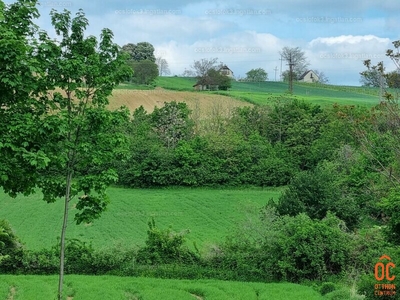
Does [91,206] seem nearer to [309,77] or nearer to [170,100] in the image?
[170,100]

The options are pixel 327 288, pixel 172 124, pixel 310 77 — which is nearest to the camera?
pixel 327 288

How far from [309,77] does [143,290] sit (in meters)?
119

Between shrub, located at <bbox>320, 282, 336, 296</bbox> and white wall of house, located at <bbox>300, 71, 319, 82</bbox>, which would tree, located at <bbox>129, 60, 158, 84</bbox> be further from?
shrub, located at <bbox>320, 282, 336, 296</bbox>

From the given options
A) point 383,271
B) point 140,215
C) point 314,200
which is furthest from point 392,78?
point 140,215

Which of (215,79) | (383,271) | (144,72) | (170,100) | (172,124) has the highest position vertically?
(144,72)

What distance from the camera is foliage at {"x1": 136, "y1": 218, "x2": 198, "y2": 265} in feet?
77.6

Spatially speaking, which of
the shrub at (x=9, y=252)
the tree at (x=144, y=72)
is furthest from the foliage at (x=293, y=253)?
the tree at (x=144, y=72)

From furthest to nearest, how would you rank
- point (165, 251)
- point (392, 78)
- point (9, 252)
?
point (165, 251) → point (9, 252) → point (392, 78)

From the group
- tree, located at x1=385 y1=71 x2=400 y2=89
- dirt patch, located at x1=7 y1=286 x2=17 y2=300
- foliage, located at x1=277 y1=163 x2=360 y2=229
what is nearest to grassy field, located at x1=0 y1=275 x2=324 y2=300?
dirt patch, located at x1=7 y1=286 x2=17 y2=300

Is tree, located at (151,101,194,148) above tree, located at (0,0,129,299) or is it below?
below

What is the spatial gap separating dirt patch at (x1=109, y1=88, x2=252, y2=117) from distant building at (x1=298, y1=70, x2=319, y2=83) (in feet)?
179

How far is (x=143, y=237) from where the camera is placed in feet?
114

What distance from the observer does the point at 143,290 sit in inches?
691

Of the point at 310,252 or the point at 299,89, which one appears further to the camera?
the point at 299,89
